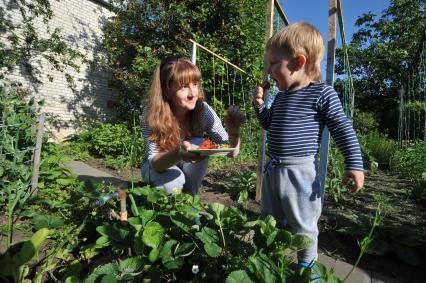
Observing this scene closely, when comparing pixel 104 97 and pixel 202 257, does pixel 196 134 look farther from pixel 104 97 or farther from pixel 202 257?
pixel 104 97

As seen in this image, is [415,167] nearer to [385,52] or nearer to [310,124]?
[310,124]

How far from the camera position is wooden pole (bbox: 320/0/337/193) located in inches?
92.7

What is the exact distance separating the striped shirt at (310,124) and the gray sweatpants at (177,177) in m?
0.65

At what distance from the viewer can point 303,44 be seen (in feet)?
4.80

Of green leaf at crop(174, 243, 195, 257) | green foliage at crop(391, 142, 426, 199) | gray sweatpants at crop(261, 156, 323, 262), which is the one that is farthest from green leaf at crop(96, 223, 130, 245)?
green foliage at crop(391, 142, 426, 199)

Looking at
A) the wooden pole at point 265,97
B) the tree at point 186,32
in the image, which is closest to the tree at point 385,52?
the tree at point 186,32

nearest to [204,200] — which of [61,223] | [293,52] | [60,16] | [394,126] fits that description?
[61,223]

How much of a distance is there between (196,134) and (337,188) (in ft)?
5.98

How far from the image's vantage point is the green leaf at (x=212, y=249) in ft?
3.44

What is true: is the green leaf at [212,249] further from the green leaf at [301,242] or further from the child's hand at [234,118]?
the child's hand at [234,118]

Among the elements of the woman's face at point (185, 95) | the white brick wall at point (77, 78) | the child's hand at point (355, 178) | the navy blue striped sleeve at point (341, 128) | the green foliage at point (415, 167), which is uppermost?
the white brick wall at point (77, 78)

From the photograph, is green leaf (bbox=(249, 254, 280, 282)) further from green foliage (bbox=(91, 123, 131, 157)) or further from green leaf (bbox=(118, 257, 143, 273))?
green foliage (bbox=(91, 123, 131, 157))

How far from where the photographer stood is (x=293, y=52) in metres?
1.47

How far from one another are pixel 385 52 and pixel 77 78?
17.2 metres
